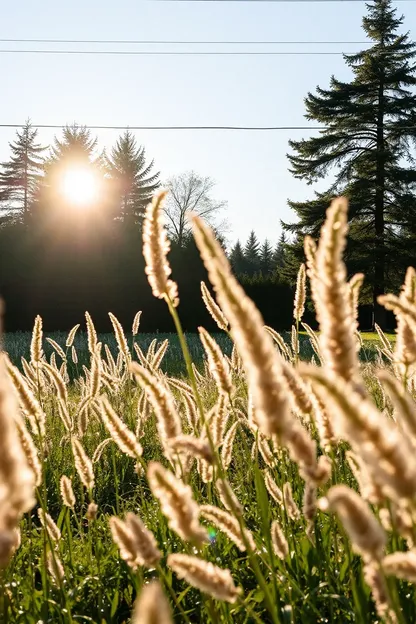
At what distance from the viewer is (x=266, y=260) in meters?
106

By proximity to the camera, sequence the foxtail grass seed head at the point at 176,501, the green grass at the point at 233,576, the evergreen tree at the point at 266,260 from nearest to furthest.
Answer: the foxtail grass seed head at the point at 176,501, the green grass at the point at 233,576, the evergreen tree at the point at 266,260

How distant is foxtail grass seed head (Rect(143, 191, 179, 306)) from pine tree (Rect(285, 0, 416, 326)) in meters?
39.0

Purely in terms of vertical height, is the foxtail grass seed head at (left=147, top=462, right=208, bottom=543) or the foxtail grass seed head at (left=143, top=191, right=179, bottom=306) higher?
the foxtail grass seed head at (left=143, top=191, right=179, bottom=306)

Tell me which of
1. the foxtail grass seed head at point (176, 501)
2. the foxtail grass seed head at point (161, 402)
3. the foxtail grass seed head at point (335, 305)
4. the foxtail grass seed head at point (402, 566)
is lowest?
the foxtail grass seed head at point (402, 566)

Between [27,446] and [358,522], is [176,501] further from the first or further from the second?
[27,446]

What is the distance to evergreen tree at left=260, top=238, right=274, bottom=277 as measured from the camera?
332 ft

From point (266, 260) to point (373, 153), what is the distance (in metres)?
65.4

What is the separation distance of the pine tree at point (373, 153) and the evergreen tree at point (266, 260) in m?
44.7

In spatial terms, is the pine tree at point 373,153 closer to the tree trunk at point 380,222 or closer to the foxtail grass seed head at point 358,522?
the tree trunk at point 380,222

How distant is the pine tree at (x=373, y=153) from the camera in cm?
4022

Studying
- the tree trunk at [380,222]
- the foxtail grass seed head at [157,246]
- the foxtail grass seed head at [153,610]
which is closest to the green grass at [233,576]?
the foxtail grass seed head at [157,246]

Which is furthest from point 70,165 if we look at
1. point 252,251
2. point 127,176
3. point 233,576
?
point 252,251

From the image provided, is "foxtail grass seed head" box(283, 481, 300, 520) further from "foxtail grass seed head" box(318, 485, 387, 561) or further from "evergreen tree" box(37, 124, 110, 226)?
"evergreen tree" box(37, 124, 110, 226)

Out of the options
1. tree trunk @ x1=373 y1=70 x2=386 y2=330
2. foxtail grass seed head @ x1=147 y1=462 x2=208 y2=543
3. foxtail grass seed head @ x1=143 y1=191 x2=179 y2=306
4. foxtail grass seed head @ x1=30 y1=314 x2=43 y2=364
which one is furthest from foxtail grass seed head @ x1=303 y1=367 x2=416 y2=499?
tree trunk @ x1=373 y1=70 x2=386 y2=330
